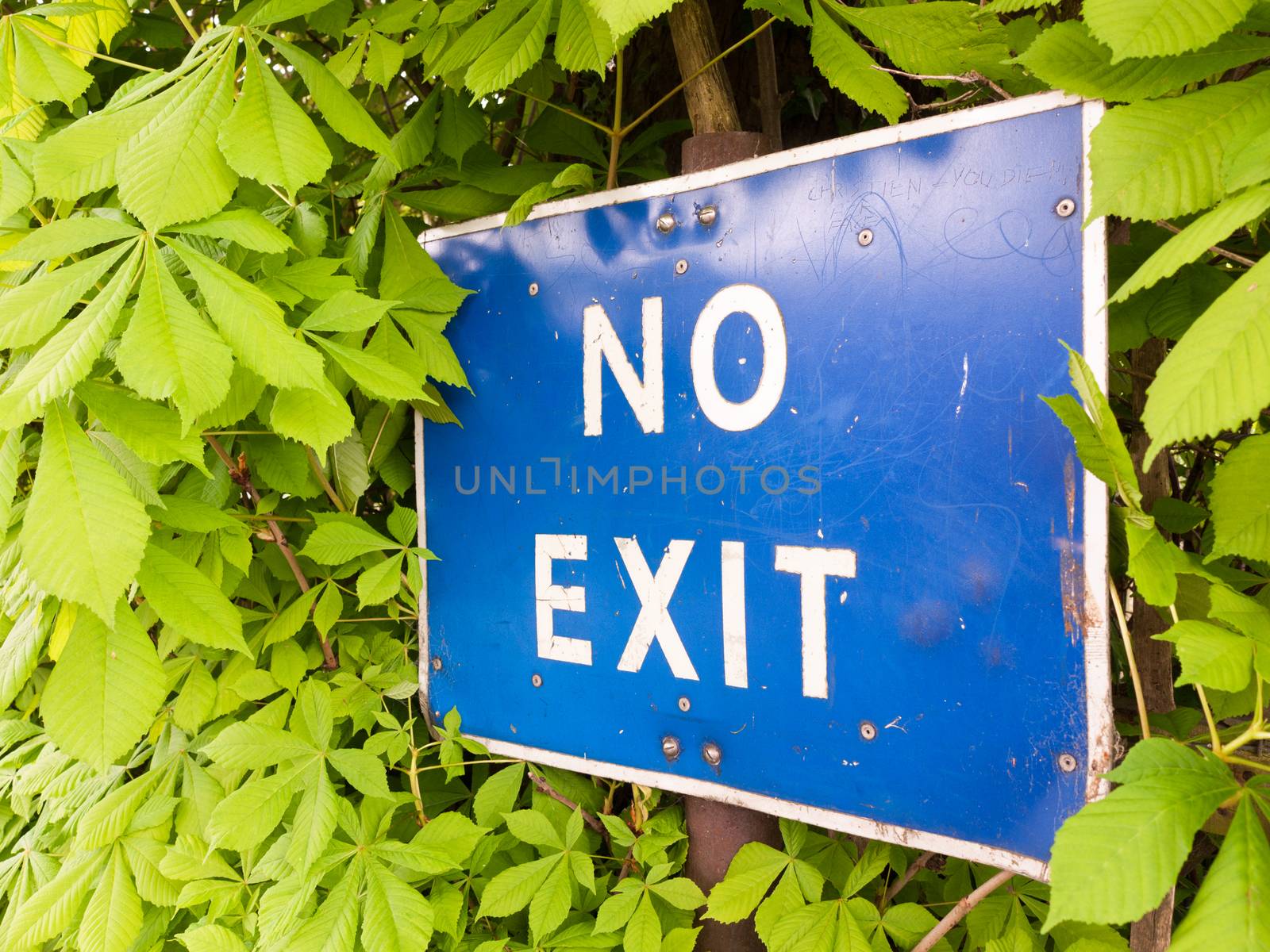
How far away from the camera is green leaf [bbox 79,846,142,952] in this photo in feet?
3.64

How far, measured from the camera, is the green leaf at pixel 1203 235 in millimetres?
542

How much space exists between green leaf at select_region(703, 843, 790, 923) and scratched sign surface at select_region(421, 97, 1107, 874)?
5.0 inches

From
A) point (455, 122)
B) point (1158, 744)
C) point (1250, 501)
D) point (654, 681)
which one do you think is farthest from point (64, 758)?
point (1250, 501)

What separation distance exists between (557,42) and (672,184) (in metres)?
0.20

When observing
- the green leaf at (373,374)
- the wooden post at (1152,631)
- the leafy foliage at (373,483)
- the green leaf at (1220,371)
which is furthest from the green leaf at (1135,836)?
the green leaf at (373,374)

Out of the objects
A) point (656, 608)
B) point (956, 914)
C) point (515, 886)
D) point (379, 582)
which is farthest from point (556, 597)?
point (956, 914)

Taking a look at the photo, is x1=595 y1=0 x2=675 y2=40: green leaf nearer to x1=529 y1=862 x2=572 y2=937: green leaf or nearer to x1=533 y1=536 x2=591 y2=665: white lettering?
x1=533 y1=536 x2=591 y2=665: white lettering

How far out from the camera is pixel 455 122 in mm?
1193

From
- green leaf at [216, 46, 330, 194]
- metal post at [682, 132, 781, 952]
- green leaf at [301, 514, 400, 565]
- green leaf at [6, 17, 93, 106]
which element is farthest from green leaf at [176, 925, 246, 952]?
green leaf at [6, 17, 93, 106]

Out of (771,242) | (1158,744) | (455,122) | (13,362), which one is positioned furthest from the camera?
(455,122)

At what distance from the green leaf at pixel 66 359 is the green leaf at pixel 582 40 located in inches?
19.6

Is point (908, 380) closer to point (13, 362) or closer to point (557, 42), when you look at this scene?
point (557, 42)

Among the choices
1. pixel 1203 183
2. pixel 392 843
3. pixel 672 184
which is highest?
pixel 672 184

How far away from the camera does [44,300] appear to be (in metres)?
0.84
